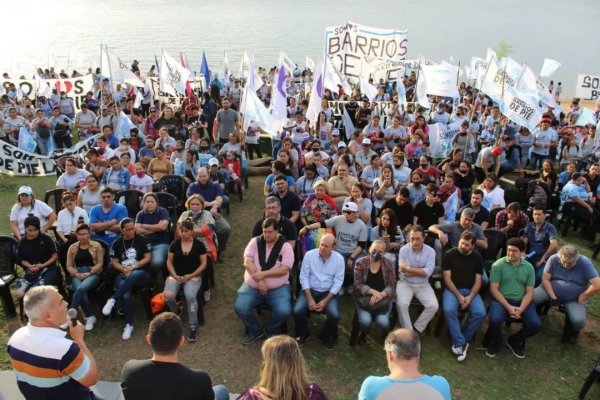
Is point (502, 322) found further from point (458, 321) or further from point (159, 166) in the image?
point (159, 166)

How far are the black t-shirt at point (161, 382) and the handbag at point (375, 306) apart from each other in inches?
120

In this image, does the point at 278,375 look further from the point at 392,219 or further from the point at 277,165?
the point at 277,165

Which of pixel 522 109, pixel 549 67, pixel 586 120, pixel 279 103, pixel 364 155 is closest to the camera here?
pixel 364 155

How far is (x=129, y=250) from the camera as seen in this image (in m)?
6.66

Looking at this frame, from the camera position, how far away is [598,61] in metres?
43.4

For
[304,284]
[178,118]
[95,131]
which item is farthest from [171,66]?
[304,284]

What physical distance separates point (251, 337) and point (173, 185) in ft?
13.8

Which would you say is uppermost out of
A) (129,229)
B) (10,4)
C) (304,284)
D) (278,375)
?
(10,4)

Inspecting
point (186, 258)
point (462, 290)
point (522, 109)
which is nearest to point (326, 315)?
point (462, 290)

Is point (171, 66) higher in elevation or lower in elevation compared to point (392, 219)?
higher

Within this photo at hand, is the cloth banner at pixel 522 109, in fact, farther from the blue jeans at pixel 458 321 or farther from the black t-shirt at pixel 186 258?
the black t-shirt at pixel 186 258

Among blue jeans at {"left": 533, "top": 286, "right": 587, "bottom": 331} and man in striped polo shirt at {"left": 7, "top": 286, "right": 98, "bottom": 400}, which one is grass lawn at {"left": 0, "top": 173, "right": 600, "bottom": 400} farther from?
man in striped polo shirt at {"left": 7, "top": 286, "right": 98, "bottom": 400}

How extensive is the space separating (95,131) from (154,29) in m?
45.4

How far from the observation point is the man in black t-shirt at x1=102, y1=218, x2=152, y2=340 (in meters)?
6.43
